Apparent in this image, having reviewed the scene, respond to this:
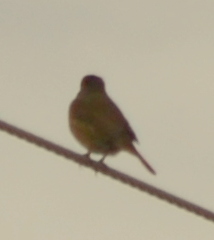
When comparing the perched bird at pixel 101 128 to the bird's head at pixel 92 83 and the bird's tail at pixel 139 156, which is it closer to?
the bird's tail at pixel 139 156

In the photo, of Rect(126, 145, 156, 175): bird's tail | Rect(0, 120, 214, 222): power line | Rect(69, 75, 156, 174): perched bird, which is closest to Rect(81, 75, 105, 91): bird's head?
Rect(69, 75, 156, 174): perched bird

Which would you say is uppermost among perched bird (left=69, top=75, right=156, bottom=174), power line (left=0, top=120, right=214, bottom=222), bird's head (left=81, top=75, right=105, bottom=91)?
power line (left=0, top=120, right=214, bottom=222)

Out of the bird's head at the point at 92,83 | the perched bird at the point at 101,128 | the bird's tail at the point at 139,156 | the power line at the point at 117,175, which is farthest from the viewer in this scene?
the bird's head at the point at 92,83

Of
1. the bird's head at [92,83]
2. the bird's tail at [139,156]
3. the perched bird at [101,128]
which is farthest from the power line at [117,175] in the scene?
the bird's head at [92,83]

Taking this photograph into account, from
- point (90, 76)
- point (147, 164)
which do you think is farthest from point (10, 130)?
point (90, 76)

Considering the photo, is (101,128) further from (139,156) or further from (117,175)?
(117,175)

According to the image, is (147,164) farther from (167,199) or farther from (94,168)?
(167,199)

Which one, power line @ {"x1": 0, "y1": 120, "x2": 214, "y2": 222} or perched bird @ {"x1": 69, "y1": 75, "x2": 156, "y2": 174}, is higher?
power line @ {"x1": 0, "y1": 120, "x2": 214, "y2": 222}

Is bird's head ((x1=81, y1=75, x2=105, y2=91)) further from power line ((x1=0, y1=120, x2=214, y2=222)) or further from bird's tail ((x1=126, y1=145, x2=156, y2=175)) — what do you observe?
power line ((x1=0, y1=120, x2=214, y2=222))
